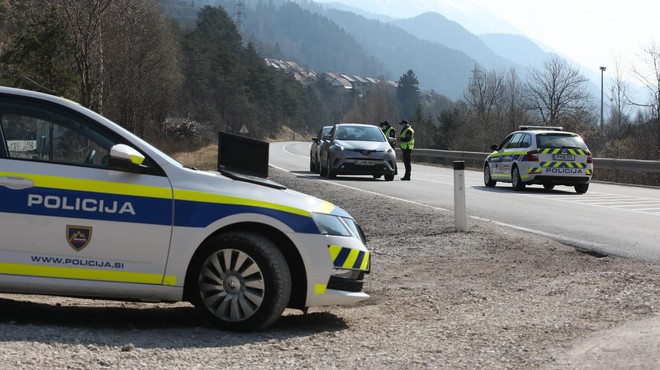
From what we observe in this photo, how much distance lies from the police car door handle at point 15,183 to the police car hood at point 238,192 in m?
0.97

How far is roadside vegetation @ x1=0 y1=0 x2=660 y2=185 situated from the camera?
115ft

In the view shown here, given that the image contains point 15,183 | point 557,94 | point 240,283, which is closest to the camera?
point 15,183

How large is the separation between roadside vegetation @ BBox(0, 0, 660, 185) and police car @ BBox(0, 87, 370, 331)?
1.70m

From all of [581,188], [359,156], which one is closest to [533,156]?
[581,188]

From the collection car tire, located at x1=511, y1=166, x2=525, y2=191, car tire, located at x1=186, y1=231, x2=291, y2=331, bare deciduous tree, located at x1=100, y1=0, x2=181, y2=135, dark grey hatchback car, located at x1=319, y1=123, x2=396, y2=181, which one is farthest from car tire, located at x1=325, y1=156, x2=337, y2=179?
car tire, located at x1=186, y1=231, x2=291, y2=331

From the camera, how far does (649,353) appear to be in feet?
16.6

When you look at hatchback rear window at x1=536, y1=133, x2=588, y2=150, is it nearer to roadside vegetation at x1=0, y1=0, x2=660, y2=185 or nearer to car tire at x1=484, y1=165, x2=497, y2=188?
car tire at x1=484, y1=165, x2=497, y2=188

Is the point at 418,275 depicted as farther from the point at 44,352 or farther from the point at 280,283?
the point at 44,352

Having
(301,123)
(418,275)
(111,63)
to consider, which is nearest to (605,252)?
(418,275)

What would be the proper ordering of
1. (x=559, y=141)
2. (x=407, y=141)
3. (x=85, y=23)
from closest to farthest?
(x=559, y=141)
(x=407, y=141)
(x=85, y=23)

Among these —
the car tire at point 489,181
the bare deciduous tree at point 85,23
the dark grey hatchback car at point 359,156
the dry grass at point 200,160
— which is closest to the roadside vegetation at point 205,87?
the bare deciduous tree at point 85,23

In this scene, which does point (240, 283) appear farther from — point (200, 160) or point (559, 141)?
point (200, 160)

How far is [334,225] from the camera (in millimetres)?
6082

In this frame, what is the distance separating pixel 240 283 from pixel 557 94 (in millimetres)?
74032
